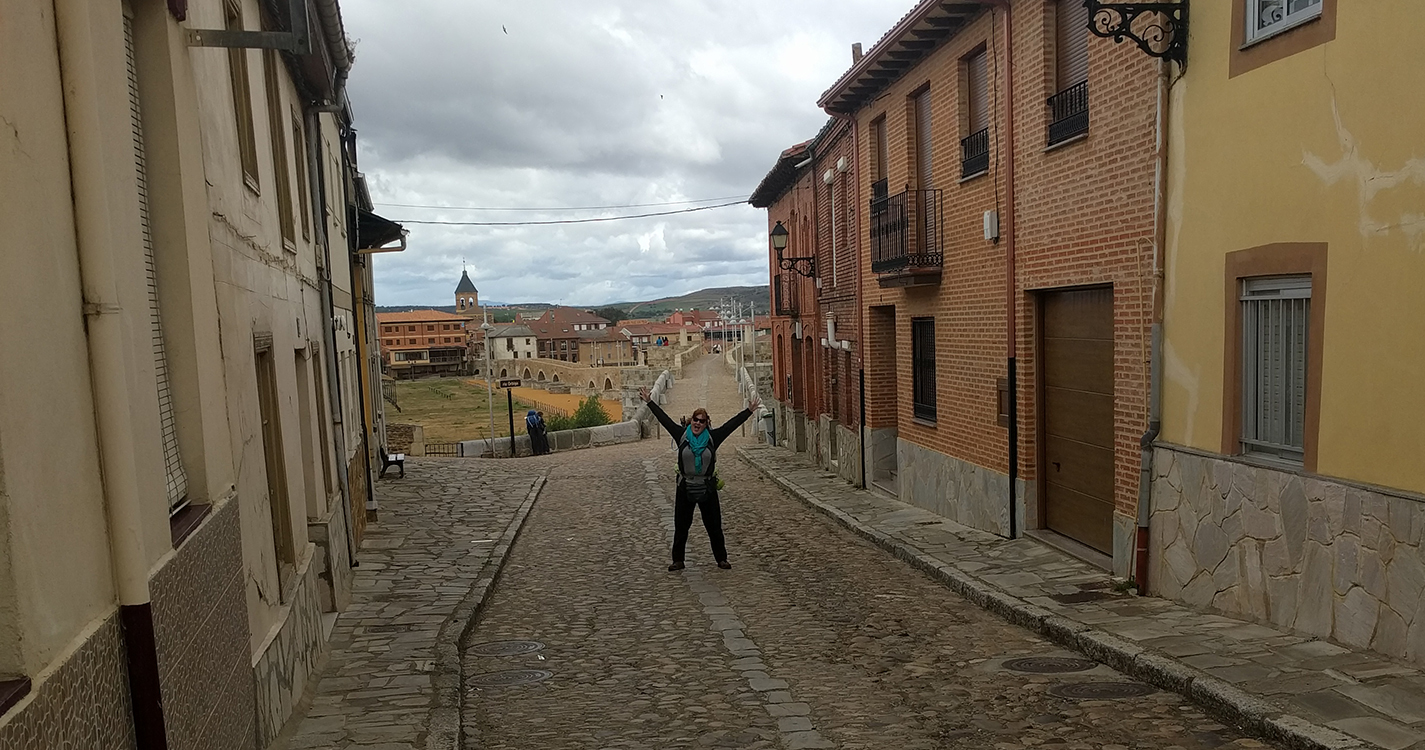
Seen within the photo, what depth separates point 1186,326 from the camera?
7.58 meters

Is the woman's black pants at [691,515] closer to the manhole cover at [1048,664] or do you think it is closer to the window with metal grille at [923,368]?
the manhole cover at [1048,664]

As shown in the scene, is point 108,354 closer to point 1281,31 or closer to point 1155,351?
point 1281,31

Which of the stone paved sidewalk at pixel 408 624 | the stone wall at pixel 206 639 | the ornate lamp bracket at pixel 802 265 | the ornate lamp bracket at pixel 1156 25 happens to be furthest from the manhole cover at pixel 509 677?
the ornate lamp bracket at pixel 802 265

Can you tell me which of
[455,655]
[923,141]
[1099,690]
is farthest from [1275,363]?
[923,141]

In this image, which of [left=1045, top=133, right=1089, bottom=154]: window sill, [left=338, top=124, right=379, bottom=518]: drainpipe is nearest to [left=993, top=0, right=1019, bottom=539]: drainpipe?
[left=1045, top=133, right=1089, bottom=154]: window sill

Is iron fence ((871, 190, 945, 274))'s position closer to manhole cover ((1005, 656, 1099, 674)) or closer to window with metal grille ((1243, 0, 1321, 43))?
window with metal grille ((1243, 0, 1321, 43))

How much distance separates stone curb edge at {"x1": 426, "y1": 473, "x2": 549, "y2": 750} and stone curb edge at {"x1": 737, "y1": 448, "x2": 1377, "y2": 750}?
4144mm

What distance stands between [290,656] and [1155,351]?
656 centimetres

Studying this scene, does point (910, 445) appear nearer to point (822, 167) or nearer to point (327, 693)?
point (822, 167)

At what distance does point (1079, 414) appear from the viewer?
9867 mm

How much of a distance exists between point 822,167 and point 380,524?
11304 millimetres

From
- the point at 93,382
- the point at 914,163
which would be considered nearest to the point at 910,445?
the point at 914,163

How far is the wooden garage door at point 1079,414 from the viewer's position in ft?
30.6

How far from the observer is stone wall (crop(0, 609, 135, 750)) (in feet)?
7.80
